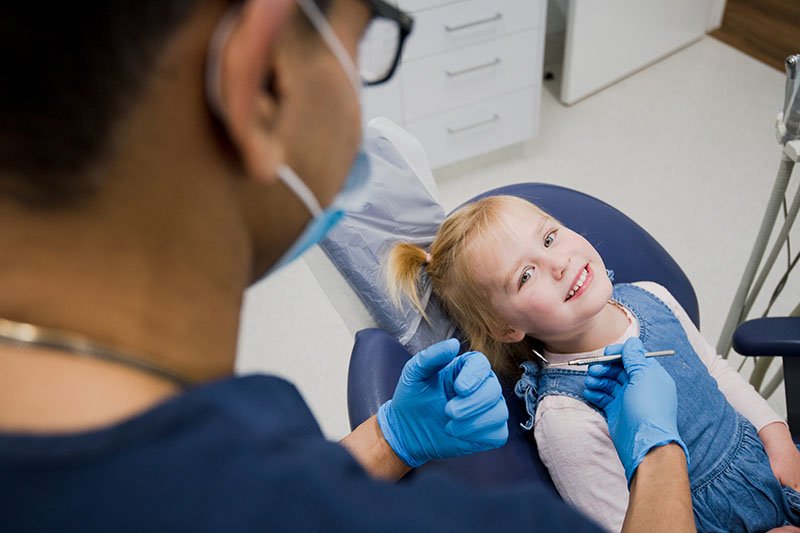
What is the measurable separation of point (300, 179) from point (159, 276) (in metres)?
0.14

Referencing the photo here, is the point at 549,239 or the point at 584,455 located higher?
the point at 549,239

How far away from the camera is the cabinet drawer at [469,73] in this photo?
251 cm

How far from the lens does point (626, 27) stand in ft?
10.2

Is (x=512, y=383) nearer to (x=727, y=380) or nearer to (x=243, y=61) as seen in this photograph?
(x=727, y=380)

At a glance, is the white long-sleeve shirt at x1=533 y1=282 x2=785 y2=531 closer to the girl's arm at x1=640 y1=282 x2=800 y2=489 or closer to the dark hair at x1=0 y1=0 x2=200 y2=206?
the girl's arm at x1=640 y1=282 x2=800 y2=489

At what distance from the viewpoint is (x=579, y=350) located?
1.41 m

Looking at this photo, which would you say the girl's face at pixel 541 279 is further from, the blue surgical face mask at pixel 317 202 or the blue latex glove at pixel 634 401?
Answer: the blue surgical face mask at pixel 317 202

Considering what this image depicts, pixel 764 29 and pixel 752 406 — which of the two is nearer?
pixel 752 406

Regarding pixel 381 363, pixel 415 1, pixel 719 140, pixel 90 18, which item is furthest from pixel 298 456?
pixel 719 140

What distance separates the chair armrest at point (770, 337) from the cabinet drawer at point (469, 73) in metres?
1.52

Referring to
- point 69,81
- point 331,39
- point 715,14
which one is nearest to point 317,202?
point 331,39

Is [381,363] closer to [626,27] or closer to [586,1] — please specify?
[586,1]

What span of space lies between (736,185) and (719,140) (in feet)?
0.98

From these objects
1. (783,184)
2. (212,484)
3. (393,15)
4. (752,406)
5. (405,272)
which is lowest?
(752,406)
